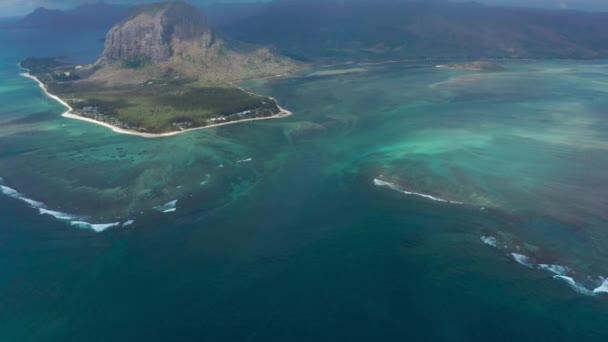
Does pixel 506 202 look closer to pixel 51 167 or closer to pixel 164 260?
pixel 164 260

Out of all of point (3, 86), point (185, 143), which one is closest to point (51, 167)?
point (185, 143)

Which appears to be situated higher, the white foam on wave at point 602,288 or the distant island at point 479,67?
the distant island at point 479,67

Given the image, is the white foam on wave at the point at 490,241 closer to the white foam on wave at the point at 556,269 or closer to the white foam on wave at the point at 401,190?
the white foam on wave at the point at 556,269

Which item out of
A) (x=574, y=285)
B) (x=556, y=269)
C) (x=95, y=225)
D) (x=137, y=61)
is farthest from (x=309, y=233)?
(x=137, y=61)

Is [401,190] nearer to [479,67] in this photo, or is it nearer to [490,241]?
[490,241]

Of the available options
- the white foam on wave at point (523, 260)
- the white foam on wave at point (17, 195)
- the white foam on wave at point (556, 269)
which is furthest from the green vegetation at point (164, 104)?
the white foam on wave at point (556, 269)

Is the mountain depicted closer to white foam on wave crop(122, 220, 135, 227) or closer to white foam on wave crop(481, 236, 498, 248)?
white foam on wave crop(122, 220, 135, 227)
